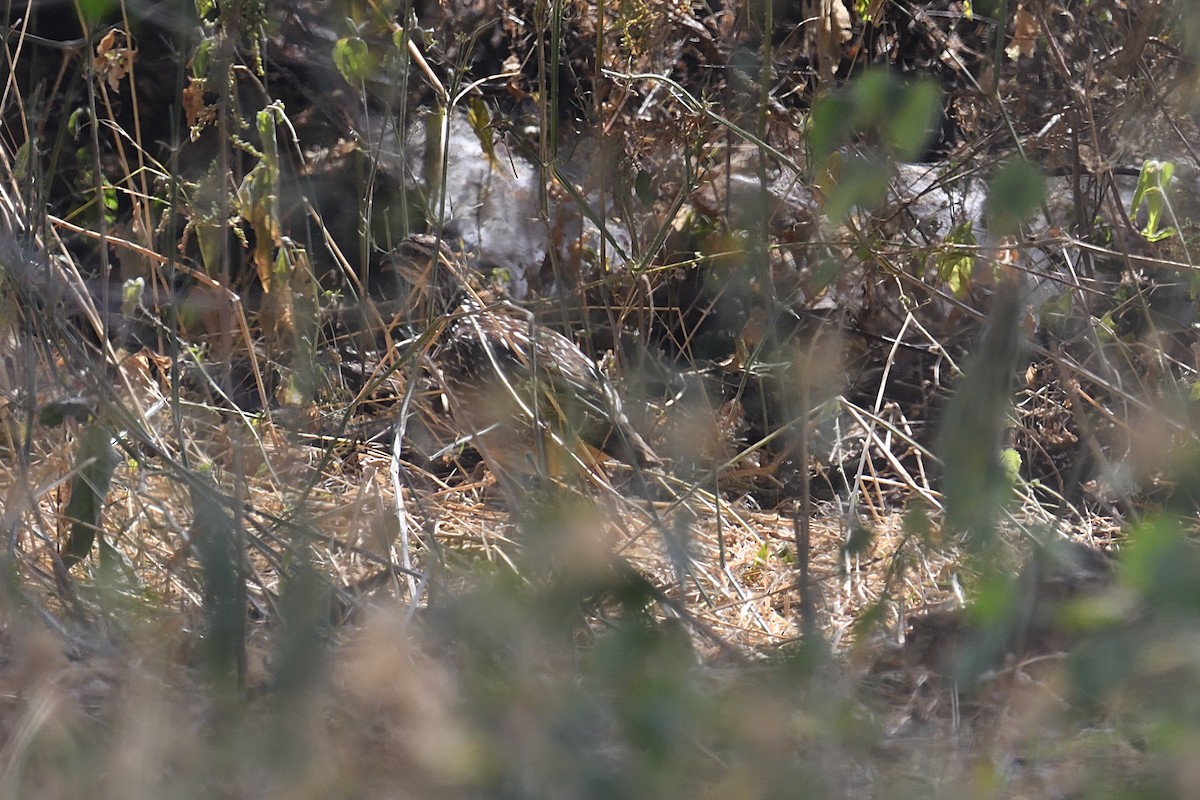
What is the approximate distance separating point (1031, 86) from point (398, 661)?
191 cm

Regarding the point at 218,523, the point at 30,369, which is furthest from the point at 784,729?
the point at 30,369

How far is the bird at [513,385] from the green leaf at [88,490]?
51 centimetres

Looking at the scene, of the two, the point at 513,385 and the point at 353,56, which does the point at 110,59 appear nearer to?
the point at 353,56

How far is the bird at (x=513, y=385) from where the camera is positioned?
2139 mm

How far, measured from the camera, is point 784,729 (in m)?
1.19

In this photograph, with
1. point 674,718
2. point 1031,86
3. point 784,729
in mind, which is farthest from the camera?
point 1031,86

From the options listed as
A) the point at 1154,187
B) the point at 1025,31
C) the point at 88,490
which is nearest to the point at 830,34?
the point at 1025,31

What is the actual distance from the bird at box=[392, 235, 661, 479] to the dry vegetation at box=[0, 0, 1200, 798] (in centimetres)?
7

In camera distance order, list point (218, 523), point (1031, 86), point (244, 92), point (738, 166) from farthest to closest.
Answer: point (244, 92)
point (738, 166)
point (1031, 86)
point (218, 523)

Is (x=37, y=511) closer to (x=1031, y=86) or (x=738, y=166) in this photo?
(x=738, y=166)

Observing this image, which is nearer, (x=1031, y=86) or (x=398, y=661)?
(x=398, y=661)

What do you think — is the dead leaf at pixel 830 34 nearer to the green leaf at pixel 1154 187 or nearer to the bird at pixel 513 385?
the green leaf at pixel 1154 187

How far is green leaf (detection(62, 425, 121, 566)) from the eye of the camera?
5.72 ft

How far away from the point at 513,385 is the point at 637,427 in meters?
0.26
